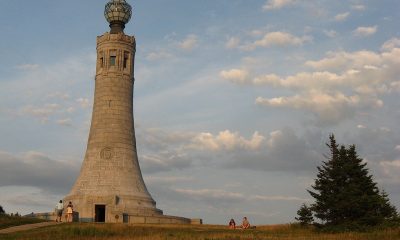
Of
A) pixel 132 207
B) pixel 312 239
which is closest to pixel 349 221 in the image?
pixel 312 239

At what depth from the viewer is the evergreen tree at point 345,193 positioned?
1148 inches

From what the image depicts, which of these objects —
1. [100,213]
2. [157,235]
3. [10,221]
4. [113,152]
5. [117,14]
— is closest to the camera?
[157,235]

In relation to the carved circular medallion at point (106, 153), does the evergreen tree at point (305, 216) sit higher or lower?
lower

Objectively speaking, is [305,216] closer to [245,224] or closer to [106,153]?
[245,224]

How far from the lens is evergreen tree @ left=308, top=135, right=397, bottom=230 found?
29.2 meters

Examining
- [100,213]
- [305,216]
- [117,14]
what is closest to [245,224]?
[305,216]

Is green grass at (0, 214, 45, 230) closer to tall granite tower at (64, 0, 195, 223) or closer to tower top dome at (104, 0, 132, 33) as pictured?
tall granite tower at (64, 0, 195, 223)

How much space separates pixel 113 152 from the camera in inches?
2072

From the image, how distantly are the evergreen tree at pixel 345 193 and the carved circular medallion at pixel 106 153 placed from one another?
2640 cm

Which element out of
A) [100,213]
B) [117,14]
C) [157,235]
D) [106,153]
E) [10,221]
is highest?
[117,14]

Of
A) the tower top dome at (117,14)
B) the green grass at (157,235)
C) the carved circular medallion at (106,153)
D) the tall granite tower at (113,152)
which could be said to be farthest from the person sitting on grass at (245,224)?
the tower top dome at (117,14)

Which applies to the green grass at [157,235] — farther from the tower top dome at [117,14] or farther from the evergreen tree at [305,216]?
the tower top dome at [117,14]

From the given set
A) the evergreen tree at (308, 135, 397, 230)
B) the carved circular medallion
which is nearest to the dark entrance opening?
the carved circular medallion

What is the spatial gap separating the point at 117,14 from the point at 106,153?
15.2m
